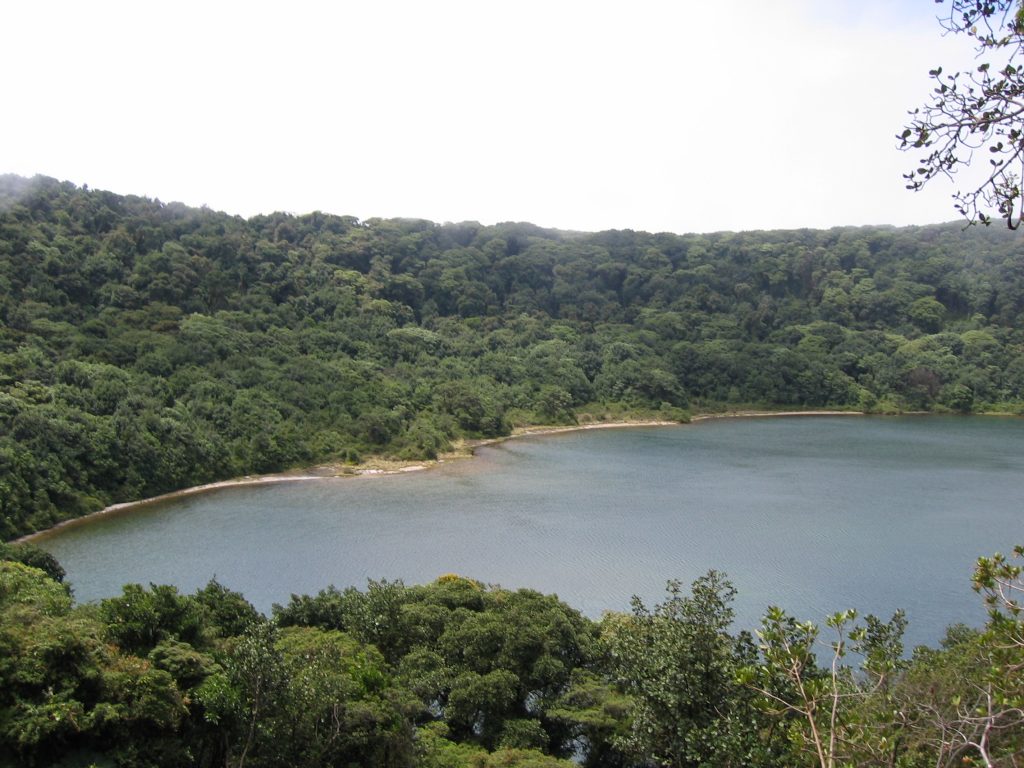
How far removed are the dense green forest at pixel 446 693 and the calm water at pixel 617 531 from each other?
9569 millimetres

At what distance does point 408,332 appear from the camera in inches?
2736

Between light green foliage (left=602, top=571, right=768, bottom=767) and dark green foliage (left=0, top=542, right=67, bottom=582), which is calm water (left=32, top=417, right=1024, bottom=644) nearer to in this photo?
dark green foliage (left=0, top=542, right=67, bottom=582)

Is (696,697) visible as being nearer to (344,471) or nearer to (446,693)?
(446,693)

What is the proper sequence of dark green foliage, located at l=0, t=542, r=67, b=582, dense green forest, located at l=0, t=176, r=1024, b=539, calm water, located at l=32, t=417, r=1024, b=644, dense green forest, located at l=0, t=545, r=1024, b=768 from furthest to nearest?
dense green forest, located at l=0, t=176, r=1024, b=539 → calm water, located at l=32, t=417, r=1024, b=644 → dark green foliage, located at l=0, t=542, r=67, b=582 → dense green forest, located at l=0, t=545, r=1024, b=768

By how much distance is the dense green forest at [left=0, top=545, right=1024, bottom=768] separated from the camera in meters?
6.16

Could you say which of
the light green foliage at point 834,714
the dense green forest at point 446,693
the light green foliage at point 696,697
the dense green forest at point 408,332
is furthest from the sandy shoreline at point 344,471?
the light green foliage at point 834,714

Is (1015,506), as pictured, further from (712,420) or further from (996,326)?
(996,326)

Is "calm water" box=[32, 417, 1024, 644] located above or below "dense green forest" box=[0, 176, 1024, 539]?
below

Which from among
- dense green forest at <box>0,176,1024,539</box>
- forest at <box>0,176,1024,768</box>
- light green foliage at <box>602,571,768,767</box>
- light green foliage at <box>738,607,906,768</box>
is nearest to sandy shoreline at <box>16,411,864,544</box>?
dense green forest at <box>0,176,1024,539</box>

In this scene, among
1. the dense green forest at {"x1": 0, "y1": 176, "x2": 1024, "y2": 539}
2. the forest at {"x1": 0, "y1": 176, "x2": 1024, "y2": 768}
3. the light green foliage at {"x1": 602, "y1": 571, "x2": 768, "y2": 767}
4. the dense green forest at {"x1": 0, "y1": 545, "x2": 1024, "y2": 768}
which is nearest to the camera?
the dense green forest at {"x1": 0, "y1": 545, "x2": 1024, "y2": 768}

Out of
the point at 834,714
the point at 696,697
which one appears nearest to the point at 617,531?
the point at 696,697

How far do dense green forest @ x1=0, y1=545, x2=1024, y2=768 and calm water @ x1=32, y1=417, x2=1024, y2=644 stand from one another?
9569 millimetres

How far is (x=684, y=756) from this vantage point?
8.70 m

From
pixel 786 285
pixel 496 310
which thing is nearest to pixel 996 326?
pixel 786 285
